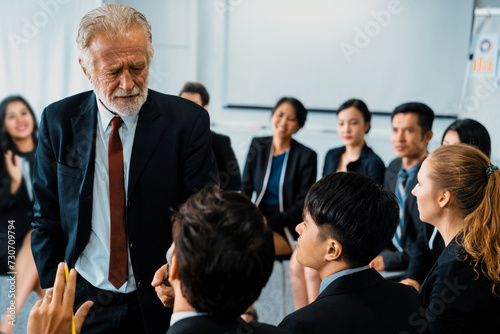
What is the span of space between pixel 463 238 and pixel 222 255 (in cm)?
104

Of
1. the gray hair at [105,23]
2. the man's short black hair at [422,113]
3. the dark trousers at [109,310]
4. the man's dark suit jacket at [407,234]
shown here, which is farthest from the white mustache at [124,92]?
the man's short black hair at [422,113]

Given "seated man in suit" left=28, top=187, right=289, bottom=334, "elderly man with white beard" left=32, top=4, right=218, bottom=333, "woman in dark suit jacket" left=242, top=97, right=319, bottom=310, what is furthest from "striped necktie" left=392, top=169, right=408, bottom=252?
"seated man in suit" left=28, top=187, right=289, bottom=334

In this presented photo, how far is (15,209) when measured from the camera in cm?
298

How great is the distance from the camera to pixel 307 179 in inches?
131

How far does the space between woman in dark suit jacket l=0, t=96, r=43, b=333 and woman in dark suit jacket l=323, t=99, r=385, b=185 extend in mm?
1999

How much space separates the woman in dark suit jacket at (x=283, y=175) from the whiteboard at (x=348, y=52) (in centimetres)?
156

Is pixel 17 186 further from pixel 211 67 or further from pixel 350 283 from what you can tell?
pixel 211 67

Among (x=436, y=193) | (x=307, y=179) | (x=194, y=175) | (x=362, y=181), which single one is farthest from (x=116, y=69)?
(x=307, y=179)

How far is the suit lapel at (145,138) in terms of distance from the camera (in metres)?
1.50

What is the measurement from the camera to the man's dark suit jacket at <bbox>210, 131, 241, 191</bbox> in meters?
3.08

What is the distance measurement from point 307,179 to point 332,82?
1.93 m

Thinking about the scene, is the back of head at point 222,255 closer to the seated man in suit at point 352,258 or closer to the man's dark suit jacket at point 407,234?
the seated man in suit at point 352,258

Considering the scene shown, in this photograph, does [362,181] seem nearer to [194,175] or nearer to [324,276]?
[324,276]

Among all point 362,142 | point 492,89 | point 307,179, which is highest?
point 492,89
